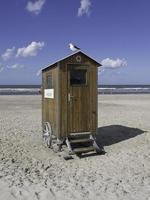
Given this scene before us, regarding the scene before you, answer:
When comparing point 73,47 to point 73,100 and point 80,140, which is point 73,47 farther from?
point 80,140

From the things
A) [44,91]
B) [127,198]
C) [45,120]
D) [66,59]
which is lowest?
[127,198]

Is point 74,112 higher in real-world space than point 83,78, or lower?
lower

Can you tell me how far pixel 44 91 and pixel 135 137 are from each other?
3.70 meters

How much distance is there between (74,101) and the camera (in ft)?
31.4

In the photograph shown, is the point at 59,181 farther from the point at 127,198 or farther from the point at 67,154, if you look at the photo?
the point at 67,154

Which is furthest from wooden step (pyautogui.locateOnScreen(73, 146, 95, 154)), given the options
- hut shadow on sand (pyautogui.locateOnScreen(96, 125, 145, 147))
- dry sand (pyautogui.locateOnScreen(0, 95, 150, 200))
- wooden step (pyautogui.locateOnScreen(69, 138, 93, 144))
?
hut shadow on sand (pyautogui.locateOnScreen(96, 125, 145, 147))

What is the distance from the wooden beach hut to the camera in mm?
9406

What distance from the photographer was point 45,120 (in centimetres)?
1106

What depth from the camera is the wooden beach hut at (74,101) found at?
941 centimetres

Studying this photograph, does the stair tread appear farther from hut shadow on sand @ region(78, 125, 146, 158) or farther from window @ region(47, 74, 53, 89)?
window @ region(47, 74, 53, 89)

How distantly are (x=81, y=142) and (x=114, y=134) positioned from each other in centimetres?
265

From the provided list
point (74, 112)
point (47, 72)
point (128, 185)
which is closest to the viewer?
point (128, 185)

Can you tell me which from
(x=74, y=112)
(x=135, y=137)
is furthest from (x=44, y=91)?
(x=135, y=137)

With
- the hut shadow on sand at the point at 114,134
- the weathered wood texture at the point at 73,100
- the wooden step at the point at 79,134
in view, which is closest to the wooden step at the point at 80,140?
the wooden step at the point at 79,134
